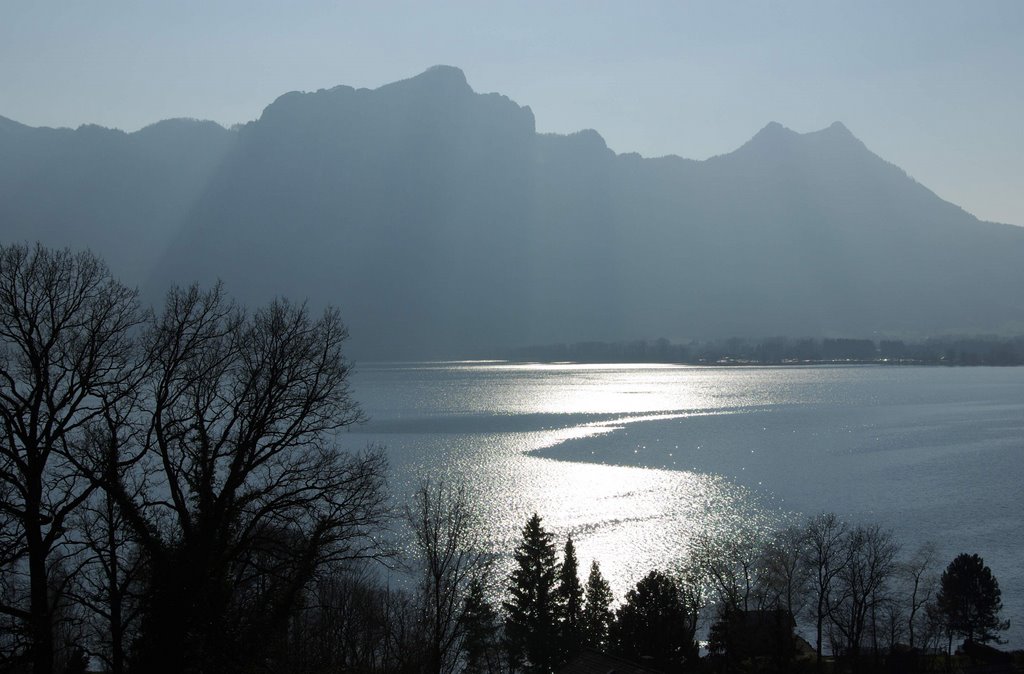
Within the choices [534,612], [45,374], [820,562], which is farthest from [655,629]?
[45,374]

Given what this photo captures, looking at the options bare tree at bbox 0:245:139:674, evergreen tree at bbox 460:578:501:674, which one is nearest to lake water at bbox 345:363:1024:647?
evergreen tree at bbox 460:578:501:674

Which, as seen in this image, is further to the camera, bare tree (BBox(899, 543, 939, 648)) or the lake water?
the lake water

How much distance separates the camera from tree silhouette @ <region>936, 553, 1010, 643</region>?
28.9 meters

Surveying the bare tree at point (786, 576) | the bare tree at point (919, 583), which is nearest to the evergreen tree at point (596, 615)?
the bare tree at point (786, 576)

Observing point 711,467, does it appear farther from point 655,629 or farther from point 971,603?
point 655,629

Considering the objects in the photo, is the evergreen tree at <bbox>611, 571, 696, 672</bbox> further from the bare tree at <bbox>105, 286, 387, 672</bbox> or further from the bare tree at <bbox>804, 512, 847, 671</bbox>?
the bare tree at <bbox>105, 286, 387, 672</bbox>

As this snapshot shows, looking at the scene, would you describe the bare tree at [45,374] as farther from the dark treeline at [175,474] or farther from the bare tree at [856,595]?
the bare tree at [856,595]

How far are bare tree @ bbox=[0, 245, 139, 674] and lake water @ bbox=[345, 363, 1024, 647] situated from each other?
82.1ft

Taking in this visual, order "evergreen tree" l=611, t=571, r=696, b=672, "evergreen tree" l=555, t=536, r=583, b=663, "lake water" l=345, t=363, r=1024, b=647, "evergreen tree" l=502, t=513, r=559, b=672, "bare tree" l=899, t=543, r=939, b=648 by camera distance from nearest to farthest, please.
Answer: "evergreen tree" l=611, t=571, r=696, b=672, "evergreen tree" l=555, t=536, r=583, b=663, "evergreen tree" l=502, t=513, r=559, b=672, "bare tree" l=899, t=543, r=939, b=648, "lake water" l=345, t=363, r=1024, b=647

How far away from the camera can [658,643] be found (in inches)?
949

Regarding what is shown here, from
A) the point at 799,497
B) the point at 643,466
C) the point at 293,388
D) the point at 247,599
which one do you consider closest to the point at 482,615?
the point at 247,599

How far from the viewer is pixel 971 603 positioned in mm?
29453

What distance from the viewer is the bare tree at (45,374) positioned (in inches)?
405

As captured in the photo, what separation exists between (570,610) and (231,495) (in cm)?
1734
